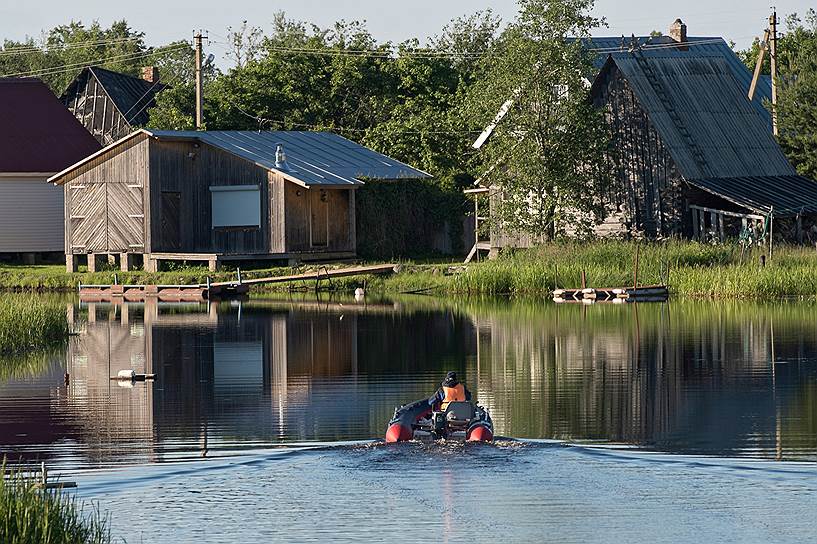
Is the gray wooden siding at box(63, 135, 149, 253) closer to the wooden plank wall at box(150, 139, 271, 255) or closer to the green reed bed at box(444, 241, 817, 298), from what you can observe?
the wooden plank wall at box(150, 139, 271, 255)

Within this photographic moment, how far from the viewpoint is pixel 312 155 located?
60.8 metres

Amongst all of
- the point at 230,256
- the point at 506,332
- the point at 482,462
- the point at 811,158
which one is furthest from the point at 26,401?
the point at 811,158

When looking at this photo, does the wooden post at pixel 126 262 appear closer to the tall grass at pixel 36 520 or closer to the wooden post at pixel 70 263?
the wooden post at pixel 70 263

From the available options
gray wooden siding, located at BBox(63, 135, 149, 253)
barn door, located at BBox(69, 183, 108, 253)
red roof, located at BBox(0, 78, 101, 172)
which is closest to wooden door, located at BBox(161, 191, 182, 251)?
gray wooden siding, located at BBox(63, 135, 149, 253)

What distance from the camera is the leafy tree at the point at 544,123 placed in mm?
53344

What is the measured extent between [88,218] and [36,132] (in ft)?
23.2

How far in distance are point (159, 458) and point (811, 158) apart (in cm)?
4160

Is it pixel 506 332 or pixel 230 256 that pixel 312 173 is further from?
pixel 506 332

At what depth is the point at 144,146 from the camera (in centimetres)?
5731

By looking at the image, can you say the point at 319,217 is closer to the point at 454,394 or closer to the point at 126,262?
the point at 126,262

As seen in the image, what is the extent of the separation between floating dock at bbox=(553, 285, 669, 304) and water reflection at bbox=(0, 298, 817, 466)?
1518 millimetres

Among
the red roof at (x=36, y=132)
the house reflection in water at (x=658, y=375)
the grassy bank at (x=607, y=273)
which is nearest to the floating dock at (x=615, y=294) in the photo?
the grassy bank at (x=607, y=273)

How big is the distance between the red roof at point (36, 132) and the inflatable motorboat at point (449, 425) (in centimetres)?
4299

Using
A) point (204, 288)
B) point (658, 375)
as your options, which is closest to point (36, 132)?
point (204, 288)
